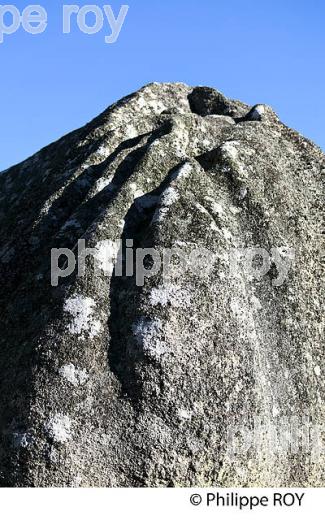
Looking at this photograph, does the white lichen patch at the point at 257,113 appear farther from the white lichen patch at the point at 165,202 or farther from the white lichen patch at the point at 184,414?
the white lichen patch at the point at 184,414

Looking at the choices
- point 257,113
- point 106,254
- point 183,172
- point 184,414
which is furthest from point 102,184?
point 257,113

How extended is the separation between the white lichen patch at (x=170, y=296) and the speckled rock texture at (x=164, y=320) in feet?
0.04

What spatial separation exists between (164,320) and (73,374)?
937 millimetres

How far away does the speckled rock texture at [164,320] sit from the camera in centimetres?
682

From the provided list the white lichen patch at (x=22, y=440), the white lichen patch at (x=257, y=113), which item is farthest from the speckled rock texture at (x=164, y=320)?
the white lichen patch at (x=257, y=113)

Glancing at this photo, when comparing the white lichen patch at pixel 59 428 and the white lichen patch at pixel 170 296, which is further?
the white lichen patch at pixel 170 296

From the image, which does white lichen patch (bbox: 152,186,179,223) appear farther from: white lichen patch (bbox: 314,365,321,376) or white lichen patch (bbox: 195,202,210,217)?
white lichen patch (bbox: 314,365,321,376)

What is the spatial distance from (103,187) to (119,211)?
589mm

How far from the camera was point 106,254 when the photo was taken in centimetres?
763

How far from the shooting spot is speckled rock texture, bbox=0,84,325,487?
22.4 feet

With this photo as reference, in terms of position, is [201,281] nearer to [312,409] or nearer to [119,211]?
[119,211]

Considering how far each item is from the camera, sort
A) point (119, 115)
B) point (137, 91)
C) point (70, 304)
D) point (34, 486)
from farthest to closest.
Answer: point (137, 91), point (119, 115), point (70, 304), point (34, 486)

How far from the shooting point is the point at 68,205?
8.56 m

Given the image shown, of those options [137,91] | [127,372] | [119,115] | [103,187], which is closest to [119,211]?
[103,187]
